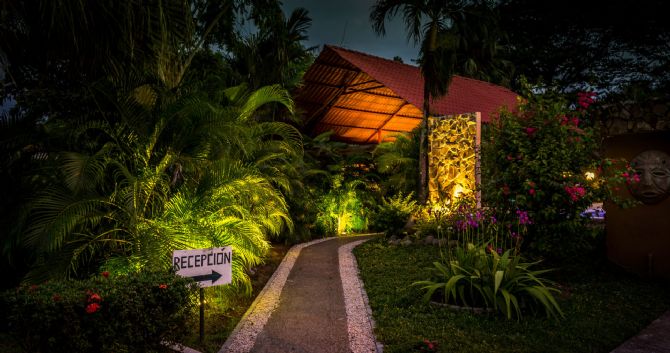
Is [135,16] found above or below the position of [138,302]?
above

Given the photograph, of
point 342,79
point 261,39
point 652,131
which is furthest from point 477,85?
point 652,131

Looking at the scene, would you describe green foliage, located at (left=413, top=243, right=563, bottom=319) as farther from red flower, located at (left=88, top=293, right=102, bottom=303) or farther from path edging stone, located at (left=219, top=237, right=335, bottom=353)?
red flower, located at (left=88, top=293, right=102, bottom=303)

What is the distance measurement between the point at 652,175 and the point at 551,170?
1.59m

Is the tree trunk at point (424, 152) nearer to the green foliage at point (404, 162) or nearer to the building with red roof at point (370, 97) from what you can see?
the building with red roof at point (370, 97)

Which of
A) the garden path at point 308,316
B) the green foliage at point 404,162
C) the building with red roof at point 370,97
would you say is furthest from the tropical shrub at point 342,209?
the garden path at point 308,316

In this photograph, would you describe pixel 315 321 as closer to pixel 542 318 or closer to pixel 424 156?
pixel 542 318

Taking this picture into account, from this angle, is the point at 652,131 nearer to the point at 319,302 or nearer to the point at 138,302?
the point at 319,302

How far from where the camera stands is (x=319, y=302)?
18.3 ft

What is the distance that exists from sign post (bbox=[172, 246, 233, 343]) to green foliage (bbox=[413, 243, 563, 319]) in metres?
2.41

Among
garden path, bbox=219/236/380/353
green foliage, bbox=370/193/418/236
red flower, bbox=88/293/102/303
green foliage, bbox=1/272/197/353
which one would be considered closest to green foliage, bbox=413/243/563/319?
garden path, bbox=219/236/380/353

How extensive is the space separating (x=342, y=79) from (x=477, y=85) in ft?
18.8

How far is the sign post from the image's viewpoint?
12.8 feet

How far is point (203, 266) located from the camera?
4.03 meters

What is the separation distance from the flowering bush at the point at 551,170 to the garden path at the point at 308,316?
8.63ft
